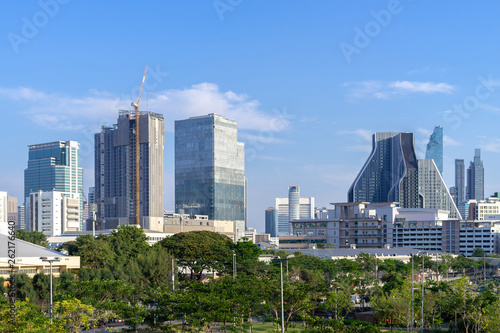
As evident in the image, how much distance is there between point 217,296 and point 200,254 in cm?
4443

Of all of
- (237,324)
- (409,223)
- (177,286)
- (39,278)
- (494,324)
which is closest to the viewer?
(494,324)

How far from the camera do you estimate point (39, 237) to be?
117938 mm

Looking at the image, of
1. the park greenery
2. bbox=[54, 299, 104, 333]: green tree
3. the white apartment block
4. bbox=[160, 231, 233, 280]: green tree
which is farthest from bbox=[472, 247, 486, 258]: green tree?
bbox=[54, 299, 104, 333]: green tree

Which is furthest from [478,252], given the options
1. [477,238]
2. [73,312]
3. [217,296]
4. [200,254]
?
[73,312]

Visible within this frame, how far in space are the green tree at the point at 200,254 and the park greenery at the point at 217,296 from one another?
16cm

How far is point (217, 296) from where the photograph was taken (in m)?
55.0

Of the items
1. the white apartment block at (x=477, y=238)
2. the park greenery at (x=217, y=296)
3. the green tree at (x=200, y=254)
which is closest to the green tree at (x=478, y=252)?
the white apartment block at (x=477, y=238)

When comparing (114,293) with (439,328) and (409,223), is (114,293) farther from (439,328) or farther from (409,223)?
(409,223)

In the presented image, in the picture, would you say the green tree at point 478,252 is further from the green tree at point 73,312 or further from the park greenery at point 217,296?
the green tree at point 73,312

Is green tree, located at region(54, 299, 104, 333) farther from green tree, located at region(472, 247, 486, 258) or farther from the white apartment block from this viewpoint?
the white apartment block

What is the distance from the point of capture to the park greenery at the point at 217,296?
51344 mm

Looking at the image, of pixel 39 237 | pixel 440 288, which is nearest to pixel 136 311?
pixel 440 288

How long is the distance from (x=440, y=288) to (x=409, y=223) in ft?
356

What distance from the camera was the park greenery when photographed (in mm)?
51344
